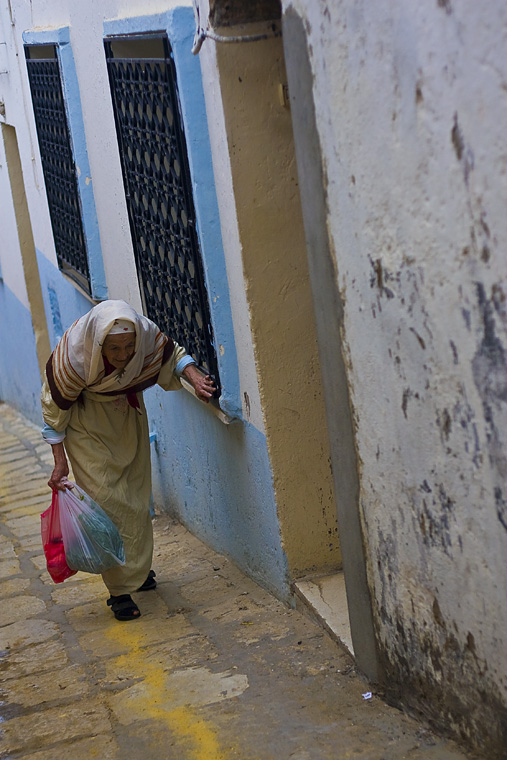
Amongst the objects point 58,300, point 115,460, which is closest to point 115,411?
point 115,460

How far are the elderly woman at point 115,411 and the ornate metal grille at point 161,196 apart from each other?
0.24 m

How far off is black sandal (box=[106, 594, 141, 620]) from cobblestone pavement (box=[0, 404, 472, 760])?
0.15 feet

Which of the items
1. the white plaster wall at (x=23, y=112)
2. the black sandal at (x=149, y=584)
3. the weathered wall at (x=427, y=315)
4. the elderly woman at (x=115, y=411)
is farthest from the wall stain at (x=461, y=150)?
the white plaster wall at (x=23, y=112)

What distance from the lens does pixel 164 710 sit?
345cm

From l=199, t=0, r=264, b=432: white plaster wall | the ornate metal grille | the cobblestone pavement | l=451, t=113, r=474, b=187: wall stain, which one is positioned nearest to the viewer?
l=451, t=113, r=474, b=187: wall stain

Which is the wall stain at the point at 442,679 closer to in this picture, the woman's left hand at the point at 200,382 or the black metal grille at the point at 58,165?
the woman's left hand at the point at 200,382

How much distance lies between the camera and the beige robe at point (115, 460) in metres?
4.54

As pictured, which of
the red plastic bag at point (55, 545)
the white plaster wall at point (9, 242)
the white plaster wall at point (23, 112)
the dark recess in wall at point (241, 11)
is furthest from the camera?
the white plaster wall at point (9, 242)

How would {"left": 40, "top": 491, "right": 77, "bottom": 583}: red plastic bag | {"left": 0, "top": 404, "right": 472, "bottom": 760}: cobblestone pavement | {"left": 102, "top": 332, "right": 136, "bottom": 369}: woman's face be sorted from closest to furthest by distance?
{"left": 0, "top": 404, "right": 472, "bottom": 760}: cobblestone pavement < {"left": 102, "top": 332, "right": 136, "bottom": 369}: woman's face < {"left": 40, "top": 491, "right": 77, "bottom": 583}: red plastic bag

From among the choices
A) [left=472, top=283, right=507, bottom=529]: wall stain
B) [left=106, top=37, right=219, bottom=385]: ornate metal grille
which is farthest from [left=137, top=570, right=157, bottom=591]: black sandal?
[left=472, top=283, right=507, bottom=529]: wall stain

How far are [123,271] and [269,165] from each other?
222 centimetres

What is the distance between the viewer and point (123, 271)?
588 cm

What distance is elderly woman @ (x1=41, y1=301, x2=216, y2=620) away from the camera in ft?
13.8

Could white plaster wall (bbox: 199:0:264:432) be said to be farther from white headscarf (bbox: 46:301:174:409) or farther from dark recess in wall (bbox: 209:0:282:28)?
white headscarf (bbox: 46:301:174:409)
